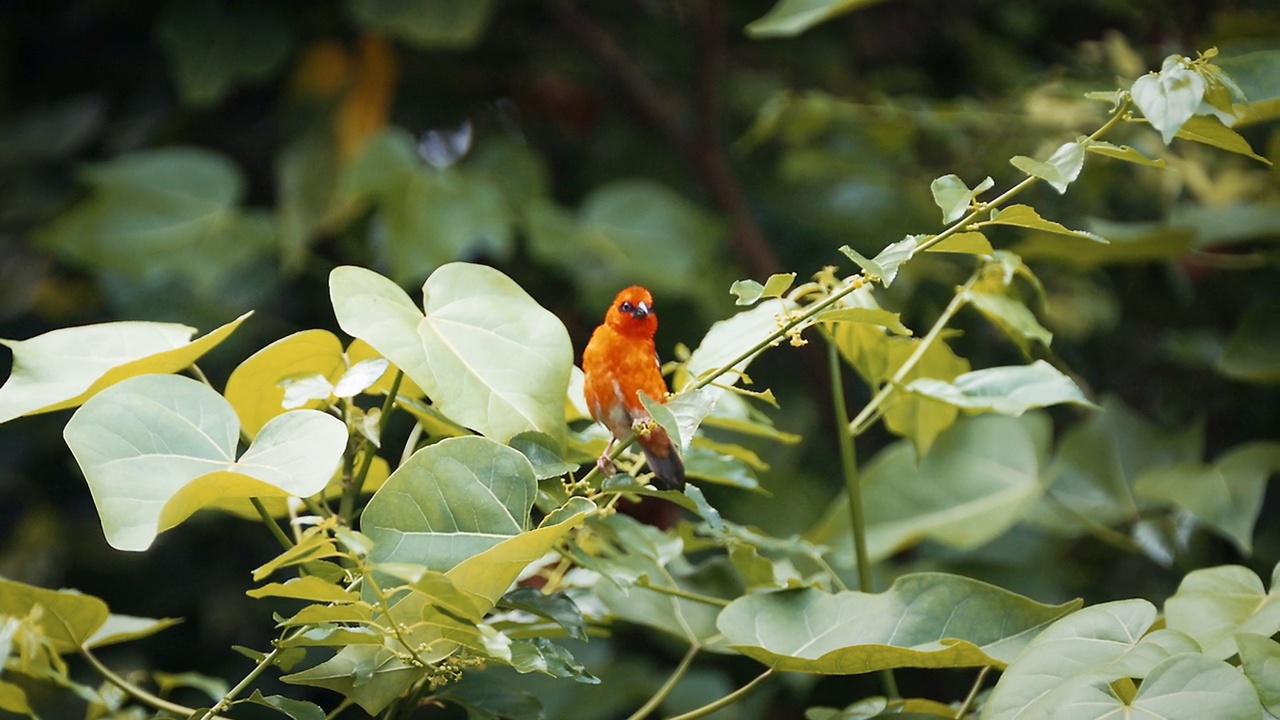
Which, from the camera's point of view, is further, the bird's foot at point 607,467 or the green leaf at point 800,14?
the green leaf at point 800,14

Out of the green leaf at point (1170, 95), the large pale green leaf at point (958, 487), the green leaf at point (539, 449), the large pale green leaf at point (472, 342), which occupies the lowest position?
the large pale green leaf at point (958, 487)

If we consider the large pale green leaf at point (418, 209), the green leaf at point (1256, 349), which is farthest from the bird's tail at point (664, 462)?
the large pale green leaf at point (418, 209)

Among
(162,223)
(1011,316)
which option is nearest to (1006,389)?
(1011,316)

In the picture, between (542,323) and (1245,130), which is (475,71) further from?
(542,323)

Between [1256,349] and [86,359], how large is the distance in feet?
2.60

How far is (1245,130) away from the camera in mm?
1013

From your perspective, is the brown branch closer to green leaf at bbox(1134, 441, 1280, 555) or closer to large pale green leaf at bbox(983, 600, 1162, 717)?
green leaf at bbox(1134, 441, 1280, 555)

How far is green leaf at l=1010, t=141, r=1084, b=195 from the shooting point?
15.3 inches

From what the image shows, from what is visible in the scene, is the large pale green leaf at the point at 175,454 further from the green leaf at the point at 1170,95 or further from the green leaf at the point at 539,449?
the green leaf at the point at 1170,95

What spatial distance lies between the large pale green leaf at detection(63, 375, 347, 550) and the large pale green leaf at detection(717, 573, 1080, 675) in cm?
21

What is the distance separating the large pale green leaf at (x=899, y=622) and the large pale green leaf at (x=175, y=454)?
21cm

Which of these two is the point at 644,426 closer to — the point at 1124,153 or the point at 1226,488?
the point at 1124,153

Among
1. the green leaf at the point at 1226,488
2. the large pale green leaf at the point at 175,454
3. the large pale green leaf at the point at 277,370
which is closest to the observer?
the large pale green leaf at the point at 175,454

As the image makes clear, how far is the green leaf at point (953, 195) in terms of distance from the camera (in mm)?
391
